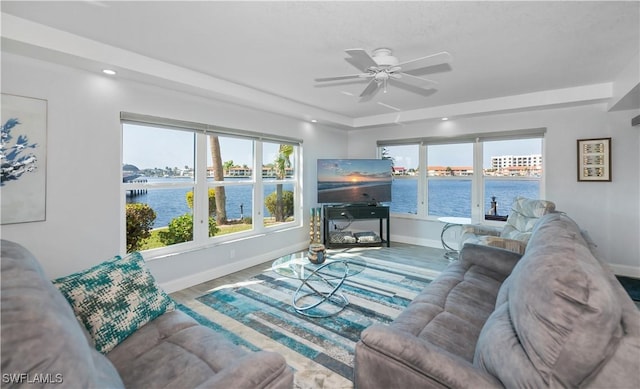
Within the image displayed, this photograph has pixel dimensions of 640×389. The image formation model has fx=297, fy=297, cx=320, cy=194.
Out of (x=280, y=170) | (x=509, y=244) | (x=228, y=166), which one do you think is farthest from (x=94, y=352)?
(x=280, y=170)

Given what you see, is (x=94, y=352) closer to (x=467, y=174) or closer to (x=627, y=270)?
(x=467, y=174)

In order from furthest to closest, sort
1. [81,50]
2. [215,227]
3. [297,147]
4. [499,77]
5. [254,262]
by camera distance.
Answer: [297,147], [254,262], [215,227], [499,77], [81,50]

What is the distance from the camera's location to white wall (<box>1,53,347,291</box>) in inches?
98.6

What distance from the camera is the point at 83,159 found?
2773mm

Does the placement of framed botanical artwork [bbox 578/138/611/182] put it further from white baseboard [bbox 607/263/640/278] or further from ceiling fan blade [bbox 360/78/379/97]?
ceiling fan blade [bbox 360/78/379/97]

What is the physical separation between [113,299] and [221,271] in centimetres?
243

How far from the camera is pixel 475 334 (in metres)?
1.62

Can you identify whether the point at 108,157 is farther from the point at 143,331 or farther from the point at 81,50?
the point at 143,331

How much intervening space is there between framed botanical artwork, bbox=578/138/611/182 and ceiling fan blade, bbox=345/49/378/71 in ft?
11.8

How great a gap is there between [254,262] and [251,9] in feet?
10.9

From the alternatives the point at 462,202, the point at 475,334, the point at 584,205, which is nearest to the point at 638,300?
the point at 584,205

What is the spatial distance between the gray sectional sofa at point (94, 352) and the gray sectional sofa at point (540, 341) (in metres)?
0.47

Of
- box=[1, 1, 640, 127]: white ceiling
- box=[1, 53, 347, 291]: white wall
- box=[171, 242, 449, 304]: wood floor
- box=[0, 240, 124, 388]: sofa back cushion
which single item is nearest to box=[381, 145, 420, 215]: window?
box=[171, 242, 449, 304]: wood floor

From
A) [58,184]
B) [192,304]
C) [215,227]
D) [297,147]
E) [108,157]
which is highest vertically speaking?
[297,147]
